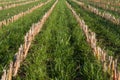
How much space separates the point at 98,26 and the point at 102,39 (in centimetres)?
324

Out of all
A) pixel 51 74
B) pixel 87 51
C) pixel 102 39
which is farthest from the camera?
→ pixel 102 39

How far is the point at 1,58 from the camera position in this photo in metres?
7.61

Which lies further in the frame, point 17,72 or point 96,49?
point 96,49

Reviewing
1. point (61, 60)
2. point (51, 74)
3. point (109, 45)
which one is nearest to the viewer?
point (51, 74)

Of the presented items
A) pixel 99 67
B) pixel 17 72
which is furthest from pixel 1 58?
pixel 99 67

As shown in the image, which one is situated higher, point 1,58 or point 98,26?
point 1,58

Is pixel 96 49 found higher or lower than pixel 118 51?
higher

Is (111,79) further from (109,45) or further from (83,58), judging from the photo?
(109,45)

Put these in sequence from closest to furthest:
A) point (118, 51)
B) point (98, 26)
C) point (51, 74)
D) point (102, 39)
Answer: point (51, 74) → point (118, 51) → point (102, 39) → point (98, 26)

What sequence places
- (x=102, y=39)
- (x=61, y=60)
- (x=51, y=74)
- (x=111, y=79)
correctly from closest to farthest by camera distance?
(x=111, y=79) < (x=51, y=74) < (x=61, y=60) < (x=102, y=39)

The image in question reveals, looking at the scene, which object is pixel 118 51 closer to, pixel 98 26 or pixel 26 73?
pixel 26 73

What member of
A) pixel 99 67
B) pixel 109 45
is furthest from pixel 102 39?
pixel 99 67

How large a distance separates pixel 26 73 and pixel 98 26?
27.2 feet

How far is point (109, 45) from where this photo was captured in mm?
9953
